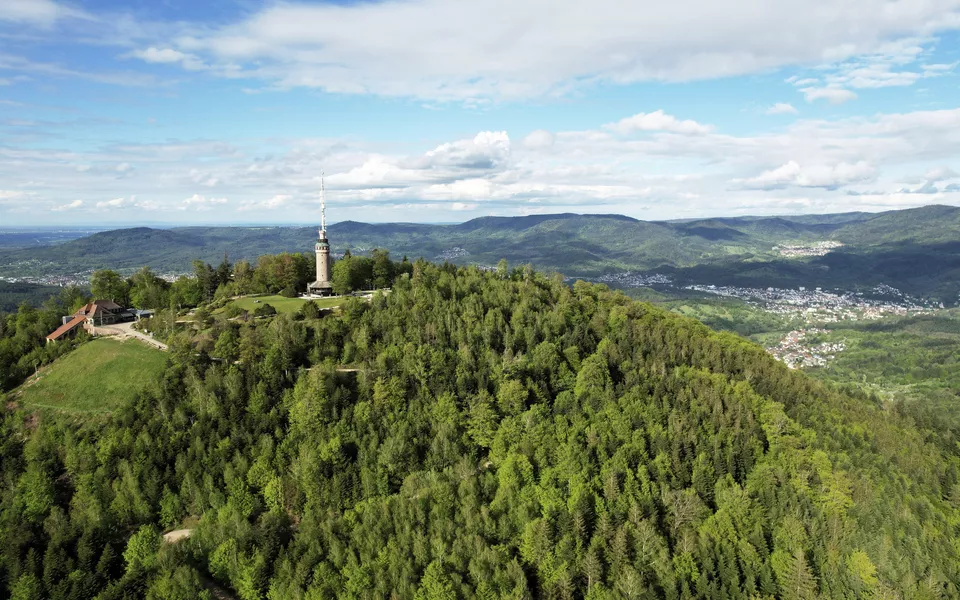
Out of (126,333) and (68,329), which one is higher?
(68,329)

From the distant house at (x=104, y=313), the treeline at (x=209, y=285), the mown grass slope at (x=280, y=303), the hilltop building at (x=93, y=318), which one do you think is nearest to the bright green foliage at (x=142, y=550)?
the mown grass slope at (x=280, y=303)

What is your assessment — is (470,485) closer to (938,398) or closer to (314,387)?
(314,387)

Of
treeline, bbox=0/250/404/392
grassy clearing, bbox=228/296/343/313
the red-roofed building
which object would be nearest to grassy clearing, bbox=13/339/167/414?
the red-roofed building

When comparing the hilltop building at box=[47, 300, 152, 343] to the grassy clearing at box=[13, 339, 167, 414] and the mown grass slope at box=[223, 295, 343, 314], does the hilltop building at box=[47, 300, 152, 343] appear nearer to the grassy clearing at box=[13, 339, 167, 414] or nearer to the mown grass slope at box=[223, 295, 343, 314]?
the grassy clearing at box=[13, 339, 167, 414]

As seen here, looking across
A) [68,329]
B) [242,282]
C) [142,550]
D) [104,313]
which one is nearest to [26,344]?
[68,329]

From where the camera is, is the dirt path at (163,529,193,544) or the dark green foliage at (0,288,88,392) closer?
the dirt path at (163,529,193,544)

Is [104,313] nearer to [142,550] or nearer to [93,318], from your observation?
[93,318]

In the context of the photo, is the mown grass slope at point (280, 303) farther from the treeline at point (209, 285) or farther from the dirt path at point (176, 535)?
the dirt path at point (176, 535)
